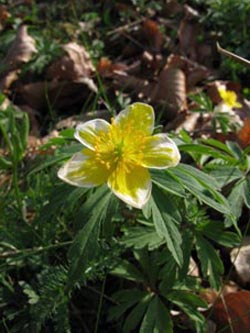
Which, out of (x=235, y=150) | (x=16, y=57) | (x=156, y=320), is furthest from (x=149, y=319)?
(x=16, y=57)

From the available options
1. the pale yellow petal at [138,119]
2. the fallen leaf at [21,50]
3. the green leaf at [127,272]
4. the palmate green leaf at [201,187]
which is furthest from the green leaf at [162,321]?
the fallen leaf at [21,50]

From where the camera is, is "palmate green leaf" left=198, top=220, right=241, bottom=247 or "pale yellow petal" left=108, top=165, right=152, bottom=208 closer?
"pale yellow petal" left=108, top=165, right=152, bottom=208

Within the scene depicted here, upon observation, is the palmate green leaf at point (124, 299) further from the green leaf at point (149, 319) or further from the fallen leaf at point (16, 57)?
the fallen leaf at point (16, 57)

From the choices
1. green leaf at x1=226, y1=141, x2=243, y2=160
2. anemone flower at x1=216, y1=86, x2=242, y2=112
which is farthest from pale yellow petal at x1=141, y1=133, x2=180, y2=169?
anemone flower at x1=216, y1=86, x2=242, y2=112

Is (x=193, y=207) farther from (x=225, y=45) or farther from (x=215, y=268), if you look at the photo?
(x=225, y=45)

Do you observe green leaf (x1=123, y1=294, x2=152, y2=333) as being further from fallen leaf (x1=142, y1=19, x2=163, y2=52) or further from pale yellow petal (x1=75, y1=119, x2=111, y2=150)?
fallen leaf (x1=142, y1=19, x2=163, y2=52)

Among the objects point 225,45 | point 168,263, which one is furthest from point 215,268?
point 225,45

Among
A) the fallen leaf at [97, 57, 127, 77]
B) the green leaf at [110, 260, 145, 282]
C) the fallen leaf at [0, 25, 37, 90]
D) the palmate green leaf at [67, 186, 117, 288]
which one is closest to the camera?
the palmate green leaf at [67, 186, 117, 288]
